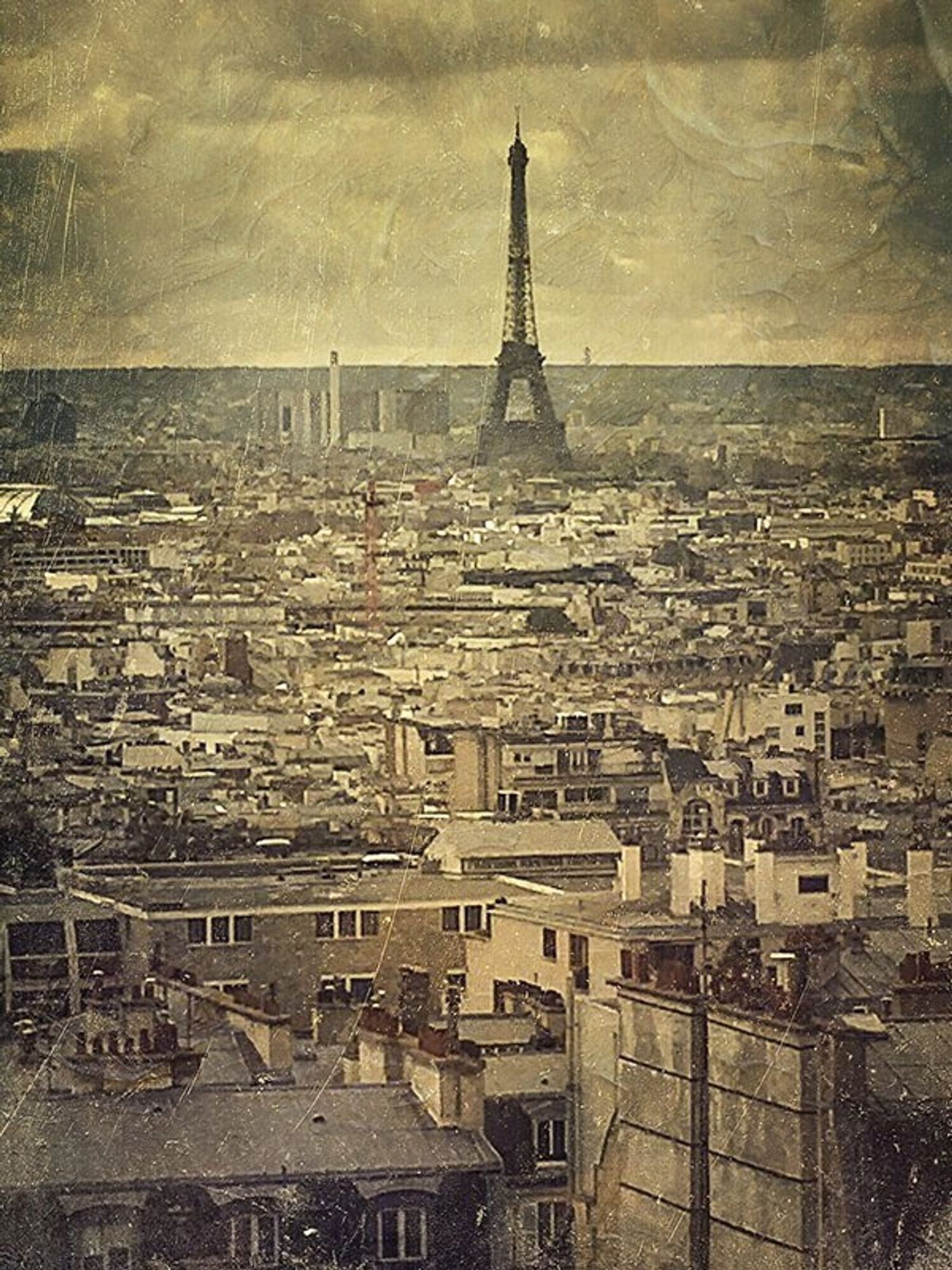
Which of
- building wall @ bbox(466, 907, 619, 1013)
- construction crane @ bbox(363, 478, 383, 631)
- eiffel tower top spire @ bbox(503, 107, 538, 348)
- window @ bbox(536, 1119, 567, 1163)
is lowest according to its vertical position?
window @ bbox(536, 1119, 567, 1163)

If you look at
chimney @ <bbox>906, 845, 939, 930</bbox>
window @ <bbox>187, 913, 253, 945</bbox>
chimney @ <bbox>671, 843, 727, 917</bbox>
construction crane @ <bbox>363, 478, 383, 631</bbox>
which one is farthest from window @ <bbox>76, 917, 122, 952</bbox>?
chimney @ <bbox>906, 845, 939, 930</bbox>

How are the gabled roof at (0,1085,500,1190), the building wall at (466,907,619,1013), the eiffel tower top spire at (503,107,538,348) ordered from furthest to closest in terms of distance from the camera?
the eiffel tower top spire at (503,107,538,348), the building wall at (466,907,619,1013), the gabled roof at (0,1085,500,1190)

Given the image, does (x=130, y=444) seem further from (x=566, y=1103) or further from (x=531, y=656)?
(x=566, y=1103)

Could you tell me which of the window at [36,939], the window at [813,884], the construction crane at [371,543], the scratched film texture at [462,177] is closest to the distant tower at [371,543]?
the construction crane at [371,543]

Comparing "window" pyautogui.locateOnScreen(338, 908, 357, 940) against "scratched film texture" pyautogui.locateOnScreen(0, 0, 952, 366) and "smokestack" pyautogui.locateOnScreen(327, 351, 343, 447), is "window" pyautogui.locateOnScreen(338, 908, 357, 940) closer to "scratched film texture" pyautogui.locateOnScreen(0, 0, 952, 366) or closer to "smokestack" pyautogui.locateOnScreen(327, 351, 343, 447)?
"smokestack" pyautogui.locateOnScreen(327, 351, 343, 447)

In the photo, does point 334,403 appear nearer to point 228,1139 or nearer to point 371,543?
point 371,543

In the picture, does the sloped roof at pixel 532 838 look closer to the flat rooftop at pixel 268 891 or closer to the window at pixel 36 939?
the flat rooftop at pixel 268 891
